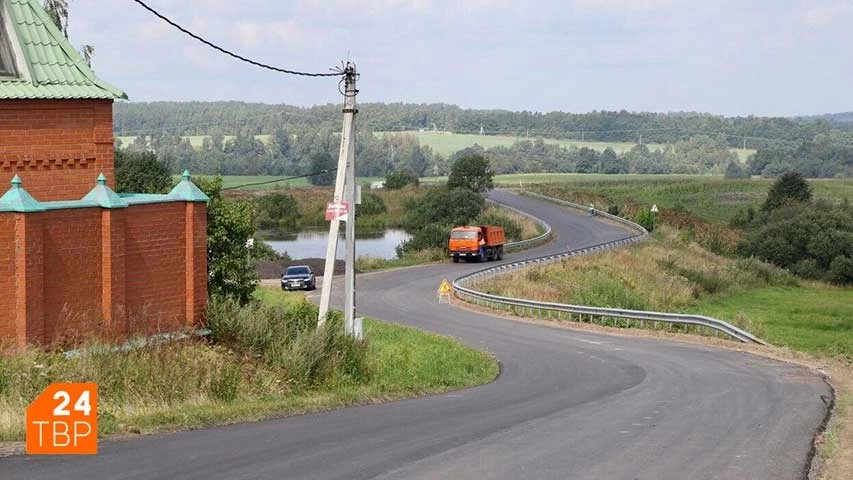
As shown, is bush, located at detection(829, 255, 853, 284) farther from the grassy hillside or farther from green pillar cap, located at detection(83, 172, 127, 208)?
green pillar cap, located at detection(83, 172, 127, 208)

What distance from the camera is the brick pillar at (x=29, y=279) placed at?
698 inches

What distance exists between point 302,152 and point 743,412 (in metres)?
140

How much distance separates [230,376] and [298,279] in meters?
35.4

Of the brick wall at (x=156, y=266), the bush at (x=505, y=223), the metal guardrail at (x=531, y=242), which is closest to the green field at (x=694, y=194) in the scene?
the bush at (x=505, y=223)

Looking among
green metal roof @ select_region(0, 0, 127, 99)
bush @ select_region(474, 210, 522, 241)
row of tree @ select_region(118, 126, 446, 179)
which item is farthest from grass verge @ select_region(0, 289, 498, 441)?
row of tree @ select_region(118, 126, 446, 179)

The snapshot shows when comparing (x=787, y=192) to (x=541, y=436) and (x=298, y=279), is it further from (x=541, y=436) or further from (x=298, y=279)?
(x=541, y=436)

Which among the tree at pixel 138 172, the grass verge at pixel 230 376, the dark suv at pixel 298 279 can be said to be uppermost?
the grass verge at pixel 230 376

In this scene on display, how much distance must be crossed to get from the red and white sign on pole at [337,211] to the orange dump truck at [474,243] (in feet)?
143

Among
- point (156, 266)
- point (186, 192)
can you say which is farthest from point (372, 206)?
point (156, 266)

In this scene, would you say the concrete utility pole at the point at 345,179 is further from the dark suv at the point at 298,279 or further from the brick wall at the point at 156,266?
the dark suv at the point at 298,279

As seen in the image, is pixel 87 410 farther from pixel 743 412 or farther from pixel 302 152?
pixel 302 152

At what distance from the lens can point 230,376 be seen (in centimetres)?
1775

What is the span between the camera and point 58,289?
18609mm

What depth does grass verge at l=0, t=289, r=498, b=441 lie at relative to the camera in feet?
50.4
